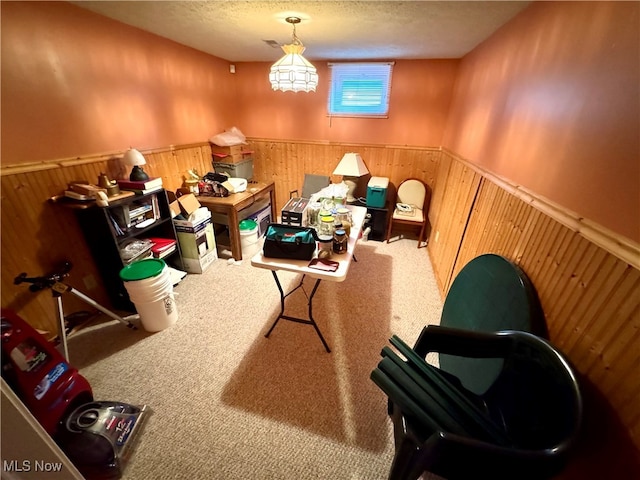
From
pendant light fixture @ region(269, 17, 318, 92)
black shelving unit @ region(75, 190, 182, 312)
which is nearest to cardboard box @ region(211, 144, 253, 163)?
black shelving unit @ region(75, 190, 182, 312)

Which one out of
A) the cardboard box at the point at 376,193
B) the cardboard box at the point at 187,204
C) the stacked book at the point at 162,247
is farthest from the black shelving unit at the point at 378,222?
the stacked book at the point at 162,247

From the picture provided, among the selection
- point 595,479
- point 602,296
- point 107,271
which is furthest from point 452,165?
point 107,271

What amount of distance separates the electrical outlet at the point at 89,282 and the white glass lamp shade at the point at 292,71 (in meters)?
2.22

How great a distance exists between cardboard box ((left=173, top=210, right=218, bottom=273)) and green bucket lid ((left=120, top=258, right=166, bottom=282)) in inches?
26.0

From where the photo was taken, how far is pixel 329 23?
2117 millimetres

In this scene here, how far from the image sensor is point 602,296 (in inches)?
34.9

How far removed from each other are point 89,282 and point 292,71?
239cm

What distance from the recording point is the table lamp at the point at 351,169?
3.47 metres

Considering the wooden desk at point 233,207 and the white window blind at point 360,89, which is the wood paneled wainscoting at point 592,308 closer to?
the wooden desk at point 233,207

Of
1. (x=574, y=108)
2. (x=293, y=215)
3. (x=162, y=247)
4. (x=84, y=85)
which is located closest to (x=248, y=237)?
(x=162, y=247)

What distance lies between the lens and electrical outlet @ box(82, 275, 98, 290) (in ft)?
6.88

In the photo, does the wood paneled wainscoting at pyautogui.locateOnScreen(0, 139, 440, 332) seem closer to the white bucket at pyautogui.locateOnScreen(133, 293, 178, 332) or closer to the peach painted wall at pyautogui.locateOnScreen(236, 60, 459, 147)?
the white bucket at pyautogui.locateOnScreen(133, 293, 178, 332)

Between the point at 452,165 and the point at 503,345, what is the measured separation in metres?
2.32

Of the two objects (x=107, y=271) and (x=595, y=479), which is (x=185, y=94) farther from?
(x=595, y=479)
